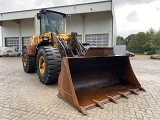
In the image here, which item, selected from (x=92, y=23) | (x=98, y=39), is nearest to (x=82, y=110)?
(x=98, y=39)

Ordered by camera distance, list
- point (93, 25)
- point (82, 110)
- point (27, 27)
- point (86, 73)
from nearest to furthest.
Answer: point (82, 110) < point (86, 73) < point (93, 25) < point (27, 27)

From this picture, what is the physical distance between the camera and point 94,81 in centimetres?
515

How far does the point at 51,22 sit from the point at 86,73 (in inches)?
120

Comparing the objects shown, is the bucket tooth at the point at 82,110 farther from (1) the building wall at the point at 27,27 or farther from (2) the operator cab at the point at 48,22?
(1) the building wall at the point at 27,27

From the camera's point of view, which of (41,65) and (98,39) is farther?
(98,39)

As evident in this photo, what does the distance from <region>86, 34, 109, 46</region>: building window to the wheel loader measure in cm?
1291

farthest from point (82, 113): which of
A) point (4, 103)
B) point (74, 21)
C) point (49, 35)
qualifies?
point (74, 21)

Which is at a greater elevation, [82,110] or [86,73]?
[86,73]

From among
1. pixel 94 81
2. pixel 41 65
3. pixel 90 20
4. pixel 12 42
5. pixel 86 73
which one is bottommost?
pixel 94 81

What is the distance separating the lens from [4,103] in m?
4.25

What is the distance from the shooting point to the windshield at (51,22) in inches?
276

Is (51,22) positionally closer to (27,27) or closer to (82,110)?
(82,110)

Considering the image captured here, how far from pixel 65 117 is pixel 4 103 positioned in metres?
1.71

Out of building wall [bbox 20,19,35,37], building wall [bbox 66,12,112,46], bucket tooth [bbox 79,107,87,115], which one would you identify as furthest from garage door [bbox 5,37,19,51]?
bucket tooth [bbox 79,107,87,115]
